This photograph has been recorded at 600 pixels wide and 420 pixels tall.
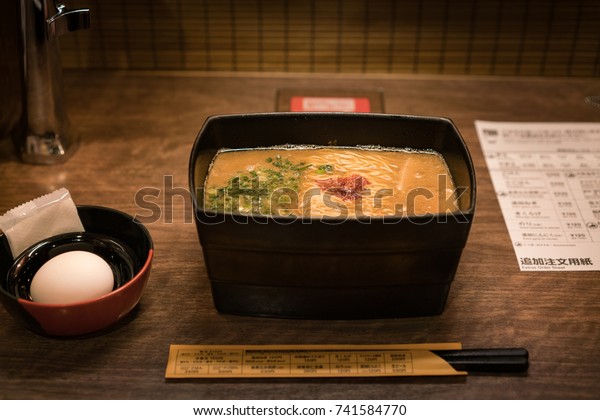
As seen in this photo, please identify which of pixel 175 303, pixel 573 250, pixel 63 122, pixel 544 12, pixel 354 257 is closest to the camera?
pixel 354 257

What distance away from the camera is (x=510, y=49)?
192 cm

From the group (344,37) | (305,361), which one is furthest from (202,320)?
(344,37)

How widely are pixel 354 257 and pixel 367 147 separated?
0.32m

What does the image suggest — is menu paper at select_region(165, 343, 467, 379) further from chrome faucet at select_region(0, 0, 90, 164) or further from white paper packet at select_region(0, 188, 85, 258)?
chrome faucet at select_region(0, 0, 90, 164)

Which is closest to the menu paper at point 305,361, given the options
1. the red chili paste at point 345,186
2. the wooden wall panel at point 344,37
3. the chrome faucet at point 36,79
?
the red chili paste at point 345,186

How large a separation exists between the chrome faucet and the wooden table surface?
0.04 m

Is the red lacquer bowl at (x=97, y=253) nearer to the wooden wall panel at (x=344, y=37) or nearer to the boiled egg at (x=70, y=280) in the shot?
the boiled egg at (x=70, y=280)

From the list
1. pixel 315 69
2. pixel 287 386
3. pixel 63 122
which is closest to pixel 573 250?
pixel 287 386

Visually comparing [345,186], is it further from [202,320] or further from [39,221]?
[39,221]

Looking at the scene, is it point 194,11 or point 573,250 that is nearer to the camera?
point 573,250

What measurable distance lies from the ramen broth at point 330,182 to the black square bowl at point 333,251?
0.09 feet

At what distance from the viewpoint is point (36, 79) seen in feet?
4.81

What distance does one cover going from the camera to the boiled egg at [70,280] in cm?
102

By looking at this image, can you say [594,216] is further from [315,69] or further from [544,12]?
[315,69]
